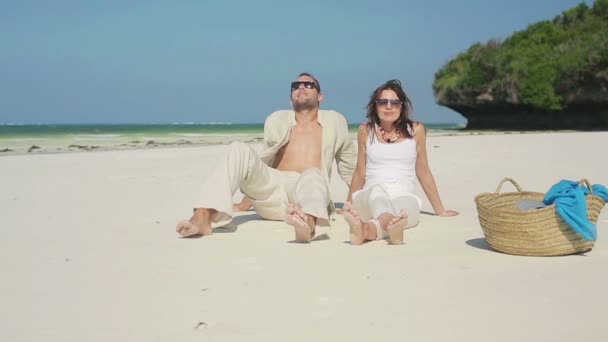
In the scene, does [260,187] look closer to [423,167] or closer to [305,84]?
[305,84]

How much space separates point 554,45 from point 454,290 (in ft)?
119

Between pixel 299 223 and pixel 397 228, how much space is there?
0.64 meters

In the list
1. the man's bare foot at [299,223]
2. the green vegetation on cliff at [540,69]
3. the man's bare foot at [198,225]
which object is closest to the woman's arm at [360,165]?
the man's bare foot at [299,223]

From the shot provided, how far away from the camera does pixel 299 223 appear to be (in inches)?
166

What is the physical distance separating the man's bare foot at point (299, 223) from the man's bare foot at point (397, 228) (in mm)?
532

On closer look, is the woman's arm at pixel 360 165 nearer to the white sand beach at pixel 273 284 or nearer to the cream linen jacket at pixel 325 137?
the cream linen jacket at pixel 325 137

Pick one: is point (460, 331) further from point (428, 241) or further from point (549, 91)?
point (549, 91)

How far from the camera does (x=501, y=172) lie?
29.2 ft

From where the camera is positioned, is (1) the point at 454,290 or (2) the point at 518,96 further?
(2) the point at 518,96

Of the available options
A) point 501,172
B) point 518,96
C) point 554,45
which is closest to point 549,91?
point 518,96

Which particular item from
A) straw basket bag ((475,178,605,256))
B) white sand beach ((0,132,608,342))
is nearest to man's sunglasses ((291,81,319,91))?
white sand beach ((0,132,608,342))

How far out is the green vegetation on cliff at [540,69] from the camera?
29.8 m

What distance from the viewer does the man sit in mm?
4504

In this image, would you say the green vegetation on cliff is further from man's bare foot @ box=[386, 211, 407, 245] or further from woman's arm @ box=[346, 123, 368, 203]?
man's bare foot @ box=[386, 211, 407, 245]
